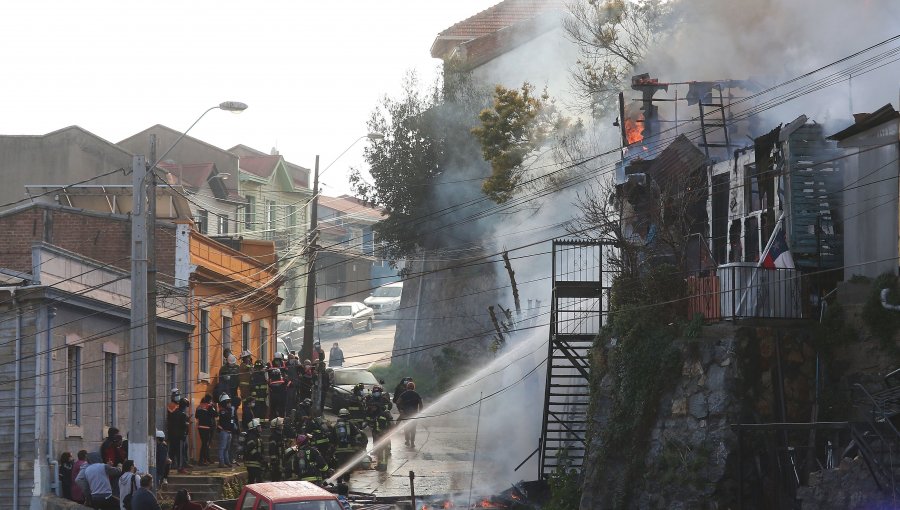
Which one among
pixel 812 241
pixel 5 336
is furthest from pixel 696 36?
pixel 5 336

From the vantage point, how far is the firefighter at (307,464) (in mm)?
23375

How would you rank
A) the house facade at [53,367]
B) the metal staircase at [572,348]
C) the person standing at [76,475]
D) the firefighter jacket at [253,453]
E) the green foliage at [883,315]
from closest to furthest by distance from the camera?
the green foliage at [883,315]
the person standing at [76,475]
the house facade at [53,367]
the firefighter jacket at [253,453]
the metal staircase at [572,348]

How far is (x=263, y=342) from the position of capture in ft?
129

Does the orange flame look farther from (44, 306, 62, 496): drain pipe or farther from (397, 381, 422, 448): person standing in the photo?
(44, 306, 62, 496): drain pipe

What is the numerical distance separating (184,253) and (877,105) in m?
17.0

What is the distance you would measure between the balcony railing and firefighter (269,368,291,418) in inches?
455

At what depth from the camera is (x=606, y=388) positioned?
22.9 m

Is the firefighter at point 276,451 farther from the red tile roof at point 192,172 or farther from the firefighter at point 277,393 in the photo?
the red tile roof at point 192,172

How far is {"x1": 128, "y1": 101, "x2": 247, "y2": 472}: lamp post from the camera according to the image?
20094 millimetres

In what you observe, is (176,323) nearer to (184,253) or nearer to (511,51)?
(184,253)

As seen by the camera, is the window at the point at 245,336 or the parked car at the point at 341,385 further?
the window at the point at 245,336

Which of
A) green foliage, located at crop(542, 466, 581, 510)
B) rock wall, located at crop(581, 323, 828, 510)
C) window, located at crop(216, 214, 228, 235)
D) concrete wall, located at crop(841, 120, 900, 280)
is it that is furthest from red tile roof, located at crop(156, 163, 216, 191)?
concrete wall, located at crop(841, 120, 900, 280)

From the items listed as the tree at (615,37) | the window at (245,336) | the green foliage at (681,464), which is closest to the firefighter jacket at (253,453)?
the green foliage at (681,464)

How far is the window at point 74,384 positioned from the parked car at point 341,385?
28.8 feet
